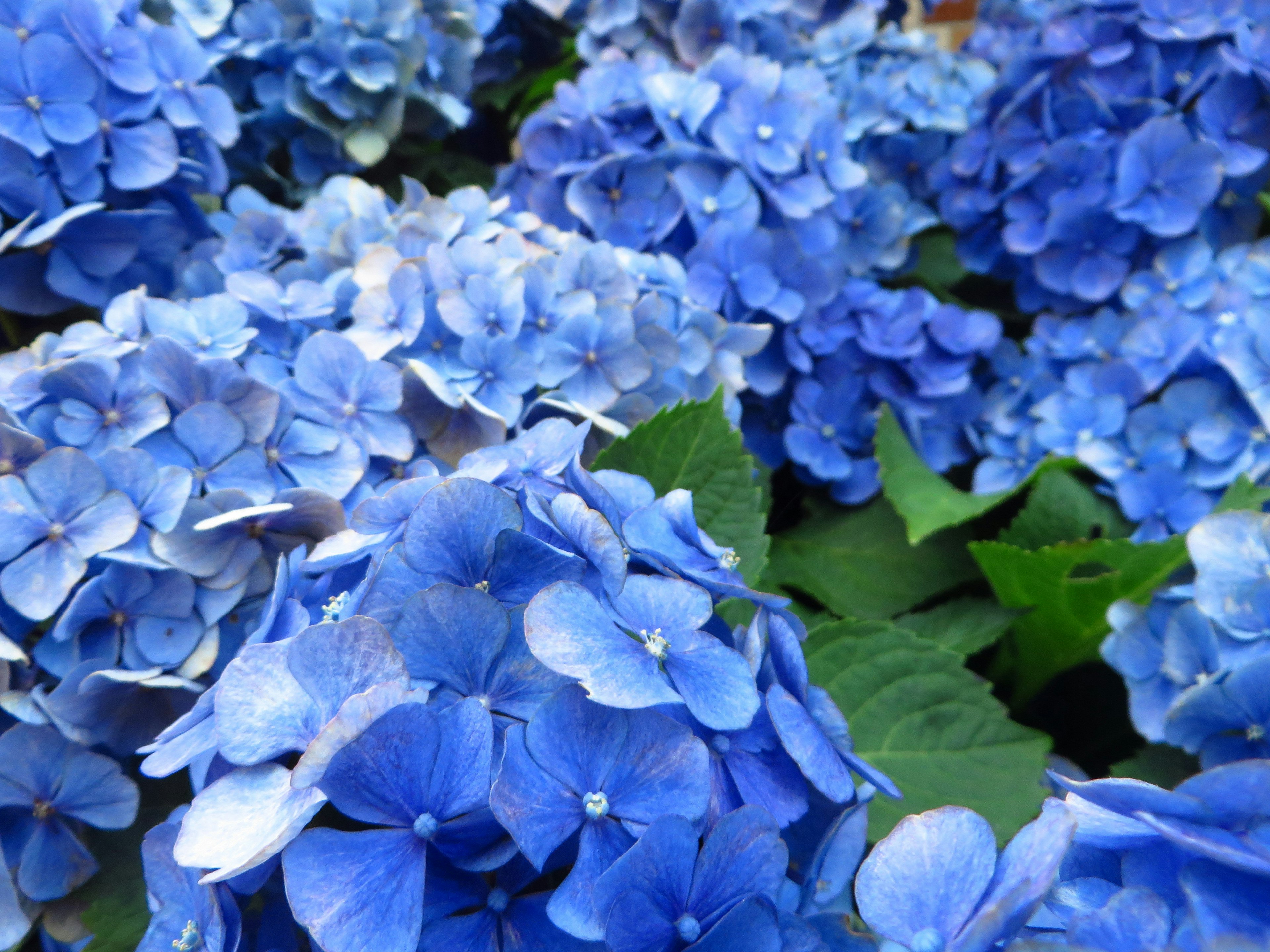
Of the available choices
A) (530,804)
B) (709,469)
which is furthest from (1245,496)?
(530,804)

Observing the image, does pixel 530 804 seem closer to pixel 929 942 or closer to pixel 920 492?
pixel 929 942

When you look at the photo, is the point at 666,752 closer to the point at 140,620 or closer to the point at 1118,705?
the point at 140,620

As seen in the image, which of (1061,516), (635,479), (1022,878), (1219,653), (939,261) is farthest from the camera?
(939,261)

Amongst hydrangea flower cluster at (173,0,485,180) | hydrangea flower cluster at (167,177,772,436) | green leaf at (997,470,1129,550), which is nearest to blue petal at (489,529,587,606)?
hydrangea flower cluster at (167,177,772,436)

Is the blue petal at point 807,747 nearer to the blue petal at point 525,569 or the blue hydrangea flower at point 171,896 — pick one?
the blue petal at point 525,569

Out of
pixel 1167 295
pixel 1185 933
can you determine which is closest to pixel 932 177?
pixel 1167 295

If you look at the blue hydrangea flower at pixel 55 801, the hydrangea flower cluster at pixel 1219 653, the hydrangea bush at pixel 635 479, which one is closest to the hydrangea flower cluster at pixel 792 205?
the hydrangea bush at pixel 635 479
